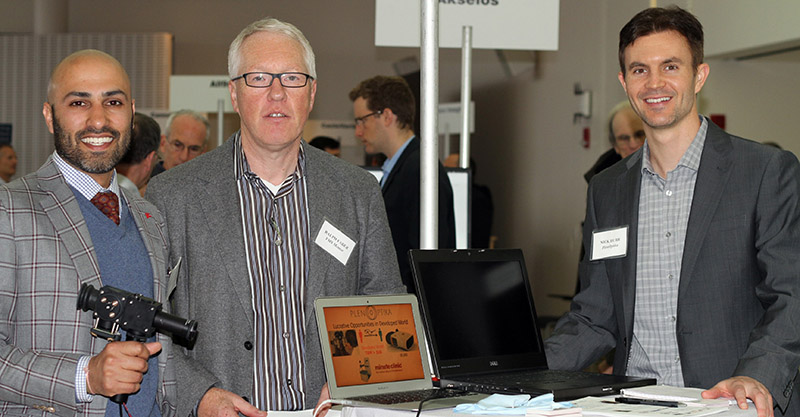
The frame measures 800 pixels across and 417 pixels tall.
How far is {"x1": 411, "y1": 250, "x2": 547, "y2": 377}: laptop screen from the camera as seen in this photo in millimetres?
2047

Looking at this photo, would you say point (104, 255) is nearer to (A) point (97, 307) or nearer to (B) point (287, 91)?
(A) point (97, 307)

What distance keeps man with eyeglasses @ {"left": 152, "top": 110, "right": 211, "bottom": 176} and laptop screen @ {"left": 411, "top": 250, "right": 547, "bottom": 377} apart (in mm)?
3299

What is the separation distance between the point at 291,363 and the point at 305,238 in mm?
324

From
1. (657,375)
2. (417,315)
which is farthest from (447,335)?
(657,375)

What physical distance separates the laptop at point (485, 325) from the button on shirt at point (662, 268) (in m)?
0.23

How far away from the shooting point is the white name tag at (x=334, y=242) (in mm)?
2234

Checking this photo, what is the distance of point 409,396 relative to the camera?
1810mm

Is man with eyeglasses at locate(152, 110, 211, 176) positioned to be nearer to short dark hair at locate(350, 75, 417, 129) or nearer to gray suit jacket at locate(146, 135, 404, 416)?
short dark hair at locate(350, 75, 417, 129)

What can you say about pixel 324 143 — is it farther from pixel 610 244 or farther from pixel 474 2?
pixel 610 244

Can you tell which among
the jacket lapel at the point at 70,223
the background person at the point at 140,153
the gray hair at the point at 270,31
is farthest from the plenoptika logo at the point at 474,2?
the jacket lapel at the point at 70,223

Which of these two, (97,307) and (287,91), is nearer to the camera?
(97,307)

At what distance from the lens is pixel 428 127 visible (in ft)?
8.25

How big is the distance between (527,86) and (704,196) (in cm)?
759

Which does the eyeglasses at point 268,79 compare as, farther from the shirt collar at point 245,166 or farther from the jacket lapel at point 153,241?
the jacket lapel at point 153,241
